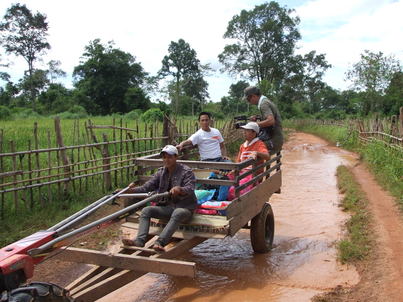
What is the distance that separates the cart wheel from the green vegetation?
3.41 feet

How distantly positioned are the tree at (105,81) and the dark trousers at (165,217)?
3193cm

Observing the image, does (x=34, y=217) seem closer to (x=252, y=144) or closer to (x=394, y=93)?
(x=252, y=144)

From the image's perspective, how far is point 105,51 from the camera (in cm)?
3656

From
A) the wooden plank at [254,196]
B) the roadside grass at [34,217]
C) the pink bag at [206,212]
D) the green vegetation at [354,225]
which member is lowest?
the green vegetation at [354,225]

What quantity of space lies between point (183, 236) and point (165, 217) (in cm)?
29

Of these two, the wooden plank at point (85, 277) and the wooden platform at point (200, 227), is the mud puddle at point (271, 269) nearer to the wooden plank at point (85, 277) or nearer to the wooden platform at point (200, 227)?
the wooden platform at point (200, 227)

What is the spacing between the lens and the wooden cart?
3371 millimetres

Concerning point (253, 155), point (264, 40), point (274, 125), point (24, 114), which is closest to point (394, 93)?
point (264, 40)

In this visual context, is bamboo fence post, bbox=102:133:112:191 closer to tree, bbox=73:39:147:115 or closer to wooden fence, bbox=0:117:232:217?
wooden fence, bbox=0:117:232:217

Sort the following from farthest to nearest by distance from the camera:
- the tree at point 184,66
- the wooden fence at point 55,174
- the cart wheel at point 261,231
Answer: the tree at point 184,66
the wooden fence at point 55,174
the cart wheel at point 261,231

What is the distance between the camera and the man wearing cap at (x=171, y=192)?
4.06m

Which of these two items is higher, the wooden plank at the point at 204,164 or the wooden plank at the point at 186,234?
the wooden plank at the point at 204,164

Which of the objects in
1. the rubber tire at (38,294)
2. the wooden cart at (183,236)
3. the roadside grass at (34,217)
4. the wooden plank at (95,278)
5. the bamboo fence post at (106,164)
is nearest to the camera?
the rubber tire at (38,294)

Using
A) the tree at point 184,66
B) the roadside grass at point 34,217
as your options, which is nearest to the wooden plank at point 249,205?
the roadside grass at point 34,217
